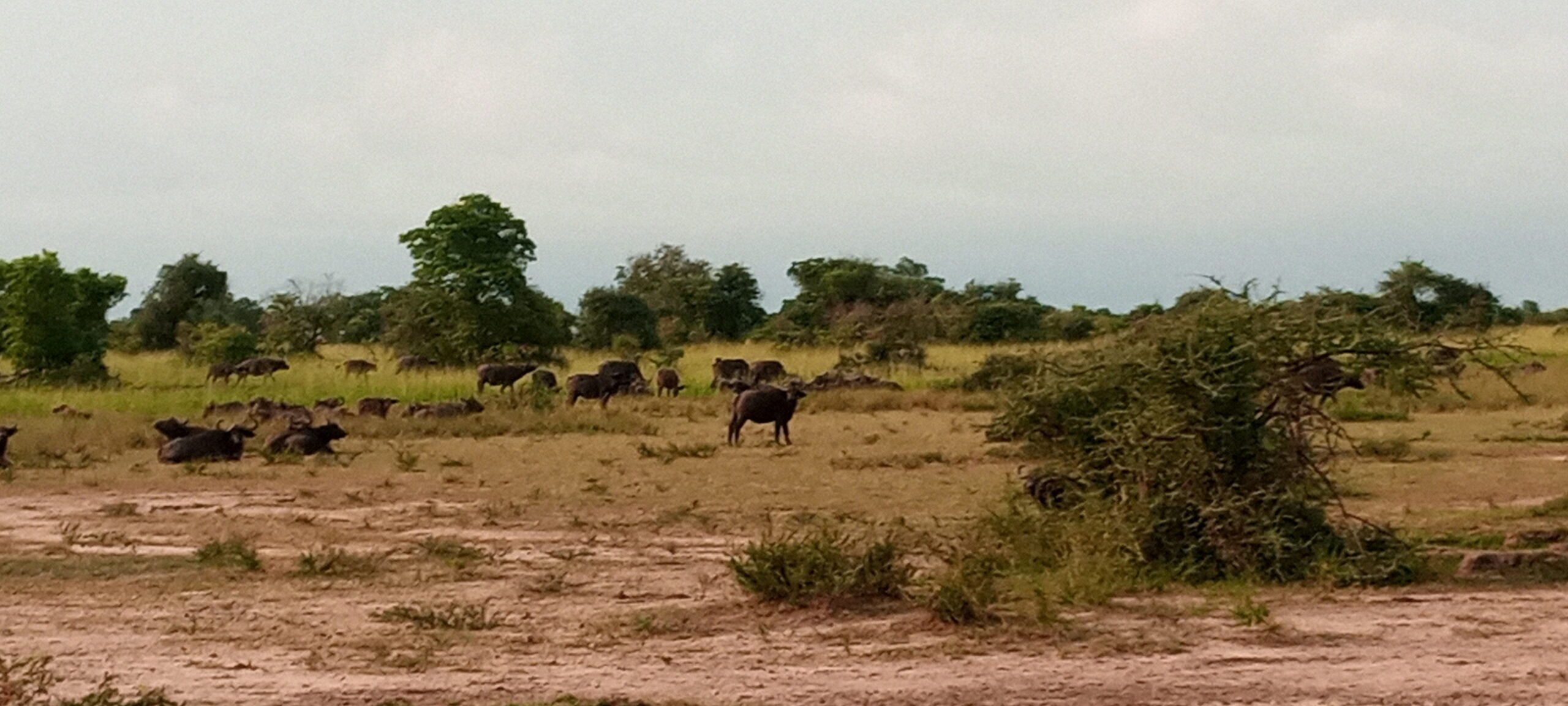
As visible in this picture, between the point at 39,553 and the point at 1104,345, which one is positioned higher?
the point at 1104,345

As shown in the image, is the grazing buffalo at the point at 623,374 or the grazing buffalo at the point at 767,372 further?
the grazing buffalo at the point at 767,372

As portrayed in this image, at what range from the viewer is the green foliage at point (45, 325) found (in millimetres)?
A: 35500

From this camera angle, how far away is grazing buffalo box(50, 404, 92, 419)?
25422 mm

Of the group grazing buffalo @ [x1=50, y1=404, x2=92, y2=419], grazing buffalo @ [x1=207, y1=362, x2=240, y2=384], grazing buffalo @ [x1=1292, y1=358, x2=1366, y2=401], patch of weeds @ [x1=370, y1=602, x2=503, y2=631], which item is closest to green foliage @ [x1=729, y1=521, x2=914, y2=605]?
patch of weeds @ [x1=370, y1=602, x2=503, y2=631]

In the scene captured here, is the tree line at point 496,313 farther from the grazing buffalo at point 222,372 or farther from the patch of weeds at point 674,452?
the patch of weeds at point 674,452

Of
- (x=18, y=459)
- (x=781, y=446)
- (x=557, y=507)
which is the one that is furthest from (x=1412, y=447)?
(x=18, y=459)

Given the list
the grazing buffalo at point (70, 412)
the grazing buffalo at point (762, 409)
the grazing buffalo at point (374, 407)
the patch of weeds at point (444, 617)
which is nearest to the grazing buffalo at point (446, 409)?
the grazing buffalo at point (374, 407)

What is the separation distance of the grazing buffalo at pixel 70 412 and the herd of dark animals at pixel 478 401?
42 mm

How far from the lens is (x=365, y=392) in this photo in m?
33.2

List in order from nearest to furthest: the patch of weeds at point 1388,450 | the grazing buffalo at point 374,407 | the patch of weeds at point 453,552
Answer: the patch of weeds at point 453,552 → the patch of weeds at point 1388,450 → the grazing buffalo at point 374,407

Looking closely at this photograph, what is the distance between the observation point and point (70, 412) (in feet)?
85.8

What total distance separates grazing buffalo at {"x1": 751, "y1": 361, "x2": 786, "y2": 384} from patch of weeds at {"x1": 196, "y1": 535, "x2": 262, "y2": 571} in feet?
78.1

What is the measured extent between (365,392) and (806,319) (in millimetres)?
33577

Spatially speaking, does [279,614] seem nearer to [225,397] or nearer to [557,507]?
[557,507]
